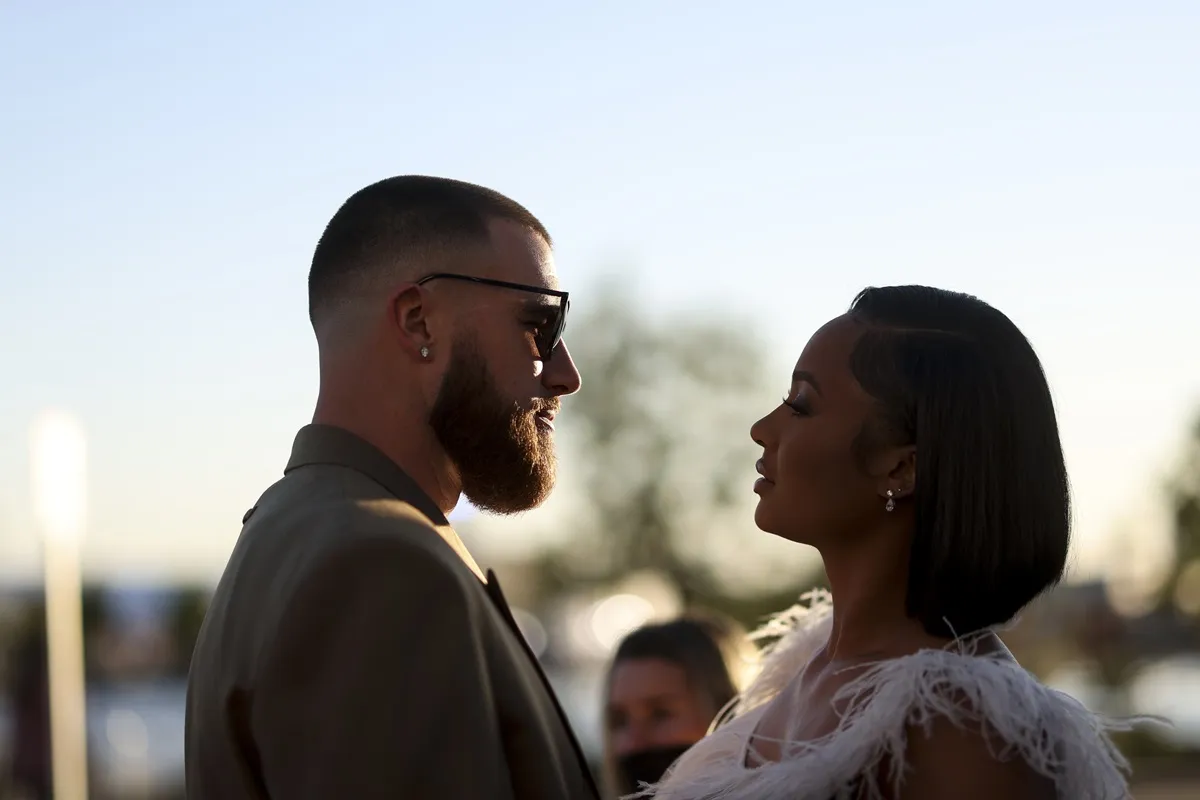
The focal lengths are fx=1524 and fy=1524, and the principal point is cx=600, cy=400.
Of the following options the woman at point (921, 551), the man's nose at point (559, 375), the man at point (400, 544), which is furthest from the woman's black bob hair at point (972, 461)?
the man at point (400, 544)

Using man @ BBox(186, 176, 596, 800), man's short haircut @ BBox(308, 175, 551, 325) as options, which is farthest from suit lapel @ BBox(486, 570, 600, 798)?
man's short haircut @ BBox(308, 175, 551, 325)

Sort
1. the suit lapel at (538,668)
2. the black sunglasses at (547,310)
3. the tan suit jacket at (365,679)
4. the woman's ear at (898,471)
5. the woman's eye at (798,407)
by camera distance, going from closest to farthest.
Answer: the tan suit jacket at (365,679)
the suit lapel at (538,668)
the woman's ear at (898,471)
the woman's eye at (798,407)
the black sunglasses at (547,310)

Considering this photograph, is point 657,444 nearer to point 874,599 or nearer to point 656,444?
point 656,444

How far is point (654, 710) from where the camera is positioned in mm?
4891

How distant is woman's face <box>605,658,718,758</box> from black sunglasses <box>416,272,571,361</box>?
6.05 feet

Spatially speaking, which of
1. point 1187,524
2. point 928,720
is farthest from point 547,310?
point 1187,524

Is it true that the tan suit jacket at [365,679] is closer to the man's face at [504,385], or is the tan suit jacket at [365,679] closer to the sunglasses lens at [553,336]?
the man's face at [504,385]

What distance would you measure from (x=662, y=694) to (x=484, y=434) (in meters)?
2.00

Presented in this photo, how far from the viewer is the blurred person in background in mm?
4840

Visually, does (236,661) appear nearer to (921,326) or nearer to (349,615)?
(349,615)

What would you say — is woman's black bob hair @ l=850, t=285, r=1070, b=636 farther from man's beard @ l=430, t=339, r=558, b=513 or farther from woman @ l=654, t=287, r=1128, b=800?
man's beard @ l=430, t=339, r=558, b=513

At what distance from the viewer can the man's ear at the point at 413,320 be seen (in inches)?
123

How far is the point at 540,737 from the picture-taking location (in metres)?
2.73

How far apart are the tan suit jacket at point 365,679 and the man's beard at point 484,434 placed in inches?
13.0
